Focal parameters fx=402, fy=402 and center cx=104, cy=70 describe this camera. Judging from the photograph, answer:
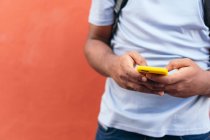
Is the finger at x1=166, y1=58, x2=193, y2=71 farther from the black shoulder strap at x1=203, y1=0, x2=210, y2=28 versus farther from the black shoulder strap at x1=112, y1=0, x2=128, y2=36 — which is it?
the black shoulder strap at x1=112, y1=0, x2=128, y2=36

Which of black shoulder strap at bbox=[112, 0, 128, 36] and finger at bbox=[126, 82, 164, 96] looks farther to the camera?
black shoulder strap at bbox=[112, 0, 128, 36]

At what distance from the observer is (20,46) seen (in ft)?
4.48

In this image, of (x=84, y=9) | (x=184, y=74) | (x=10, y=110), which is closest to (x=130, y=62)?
(x=184, y=74)

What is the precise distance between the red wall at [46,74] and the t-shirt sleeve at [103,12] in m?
0.29

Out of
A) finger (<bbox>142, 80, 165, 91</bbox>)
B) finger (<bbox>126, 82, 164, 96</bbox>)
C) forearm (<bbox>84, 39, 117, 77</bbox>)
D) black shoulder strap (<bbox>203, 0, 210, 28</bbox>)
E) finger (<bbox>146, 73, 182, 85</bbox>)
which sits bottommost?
forearm (<bbox>84, 39, 117, 77</bbox>)

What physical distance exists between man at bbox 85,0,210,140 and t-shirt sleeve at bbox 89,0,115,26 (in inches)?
1.9

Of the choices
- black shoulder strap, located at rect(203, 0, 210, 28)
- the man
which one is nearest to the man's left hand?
the man

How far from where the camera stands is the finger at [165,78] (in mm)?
816

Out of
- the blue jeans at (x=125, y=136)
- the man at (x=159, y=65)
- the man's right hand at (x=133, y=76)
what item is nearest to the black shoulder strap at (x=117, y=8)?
the man at (x=159, y=65)

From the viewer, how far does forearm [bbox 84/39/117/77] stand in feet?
3.32

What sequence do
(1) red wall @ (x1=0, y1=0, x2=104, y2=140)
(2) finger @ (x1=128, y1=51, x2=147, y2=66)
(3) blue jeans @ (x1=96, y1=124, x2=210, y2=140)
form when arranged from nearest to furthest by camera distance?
1. (2) finger @ (x1=128, y1=51, x2=147, y2=66)
2. (3) blue jeans @ (x1=96, y1=124, x2=210, y2=140)
3. (1) red wall @ (x1=0, y1=0, x2=104, y2=140)

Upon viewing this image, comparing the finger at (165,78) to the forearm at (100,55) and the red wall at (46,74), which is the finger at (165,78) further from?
the red wall at (46,74)

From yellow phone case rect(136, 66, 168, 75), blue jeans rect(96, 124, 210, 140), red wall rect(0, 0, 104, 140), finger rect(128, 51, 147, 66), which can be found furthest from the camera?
red wall rect(0, 0, 104, 140)

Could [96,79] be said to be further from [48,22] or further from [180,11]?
[180,11]
